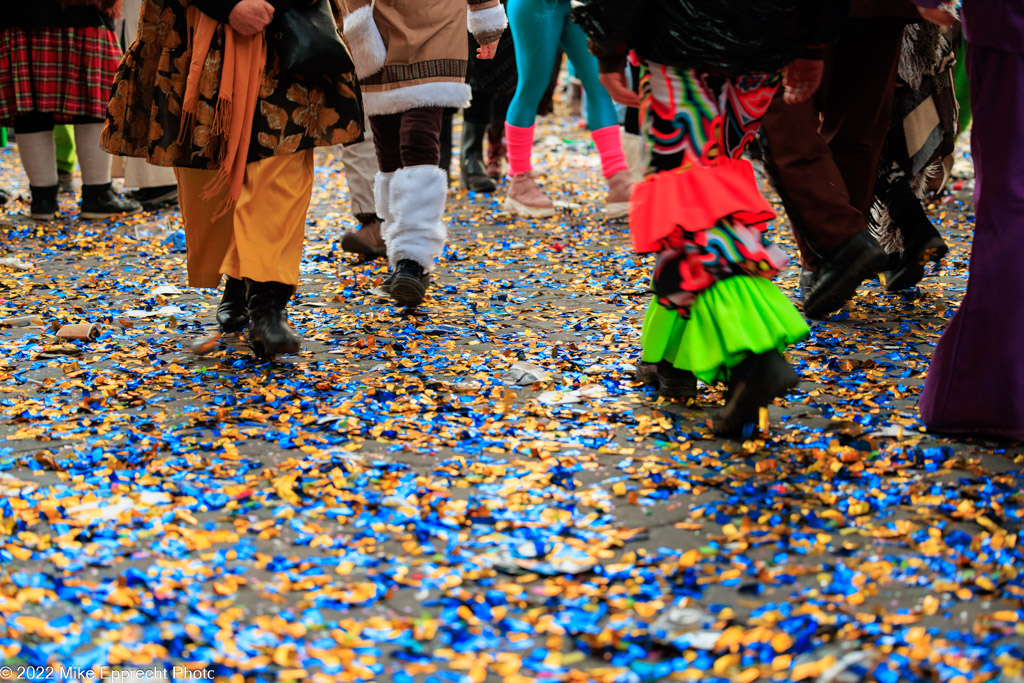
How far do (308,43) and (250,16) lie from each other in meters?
0.21

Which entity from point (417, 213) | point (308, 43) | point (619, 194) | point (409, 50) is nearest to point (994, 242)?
point (308, 43)

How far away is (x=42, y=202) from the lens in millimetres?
6910

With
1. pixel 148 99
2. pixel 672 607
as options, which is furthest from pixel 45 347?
pixel 672 607

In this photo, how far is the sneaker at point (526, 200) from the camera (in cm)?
691

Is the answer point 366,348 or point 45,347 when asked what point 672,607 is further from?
point 45,347

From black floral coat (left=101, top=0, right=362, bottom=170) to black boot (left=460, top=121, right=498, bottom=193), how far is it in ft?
13.6

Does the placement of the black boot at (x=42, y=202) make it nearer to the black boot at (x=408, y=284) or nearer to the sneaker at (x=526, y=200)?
the sneaker at (x=526, y=200)

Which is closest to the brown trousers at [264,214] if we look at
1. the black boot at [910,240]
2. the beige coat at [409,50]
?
the beige coat at [409,50]

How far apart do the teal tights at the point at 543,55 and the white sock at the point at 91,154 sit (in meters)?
2.80

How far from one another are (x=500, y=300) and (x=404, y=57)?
119cm

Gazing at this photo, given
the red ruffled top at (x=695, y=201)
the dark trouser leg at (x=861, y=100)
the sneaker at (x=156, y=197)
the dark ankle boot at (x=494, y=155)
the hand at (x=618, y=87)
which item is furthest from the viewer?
the dark ankle boot at (x=494, y=155)

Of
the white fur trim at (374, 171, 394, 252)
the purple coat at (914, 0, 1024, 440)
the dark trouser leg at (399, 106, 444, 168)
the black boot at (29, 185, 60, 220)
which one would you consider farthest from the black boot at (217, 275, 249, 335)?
the black boot at (29, 185, 60, 220)

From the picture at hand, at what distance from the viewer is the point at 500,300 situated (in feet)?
15.8

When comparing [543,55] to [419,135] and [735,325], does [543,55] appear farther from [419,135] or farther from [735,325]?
[735,325]
